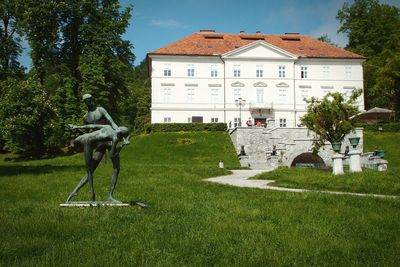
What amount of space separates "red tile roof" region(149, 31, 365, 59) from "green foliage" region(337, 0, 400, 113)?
4607mm

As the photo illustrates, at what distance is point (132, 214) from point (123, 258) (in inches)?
115

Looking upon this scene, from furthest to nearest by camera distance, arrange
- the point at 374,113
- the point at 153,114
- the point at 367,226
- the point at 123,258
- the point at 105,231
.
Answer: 1. the point at 153,114
2. the point at 374,113
3. the point at 367,226
4. the point at 105,231
5. the point at 123,258

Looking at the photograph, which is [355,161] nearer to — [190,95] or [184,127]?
[184,127]

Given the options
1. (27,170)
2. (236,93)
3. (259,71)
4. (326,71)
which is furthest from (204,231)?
(326,71)

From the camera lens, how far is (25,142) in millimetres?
37750

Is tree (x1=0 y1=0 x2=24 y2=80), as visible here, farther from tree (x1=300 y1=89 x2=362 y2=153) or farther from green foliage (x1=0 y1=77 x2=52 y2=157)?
tree (x1=300 y1=89 x2=362 y2=153)

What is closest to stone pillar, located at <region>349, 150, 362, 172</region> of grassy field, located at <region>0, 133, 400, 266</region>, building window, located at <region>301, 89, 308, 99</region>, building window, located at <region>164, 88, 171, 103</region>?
grassy field, located at <region>0, 133, 400, 266</region>

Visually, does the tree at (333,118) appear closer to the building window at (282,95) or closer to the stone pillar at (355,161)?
the stone pillar at (355,161)

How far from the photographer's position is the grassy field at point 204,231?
17.1ft

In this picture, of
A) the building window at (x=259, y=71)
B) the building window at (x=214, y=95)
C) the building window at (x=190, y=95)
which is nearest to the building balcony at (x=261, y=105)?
the building window at (x=259, y=71)

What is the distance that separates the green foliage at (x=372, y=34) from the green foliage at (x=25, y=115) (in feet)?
133

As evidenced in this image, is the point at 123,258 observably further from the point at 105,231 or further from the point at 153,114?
the point at 153,114

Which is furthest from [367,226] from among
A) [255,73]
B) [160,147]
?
[255,73]

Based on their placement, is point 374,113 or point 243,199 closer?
point 243,199
